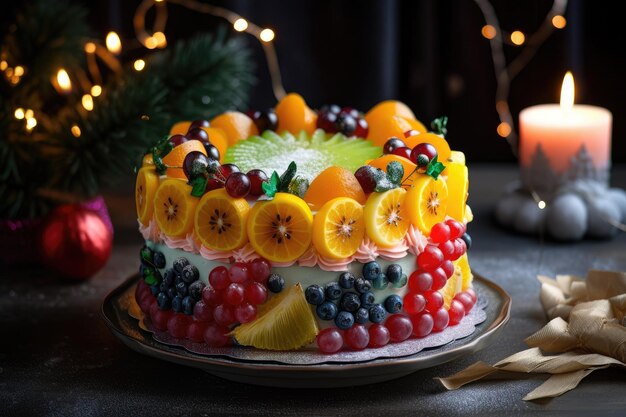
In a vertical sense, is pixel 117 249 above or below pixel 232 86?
below

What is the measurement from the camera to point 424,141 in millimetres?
1364

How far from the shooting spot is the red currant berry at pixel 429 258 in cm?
125

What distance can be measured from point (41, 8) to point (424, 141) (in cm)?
85

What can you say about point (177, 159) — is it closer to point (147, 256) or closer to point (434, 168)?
point (147, 256)

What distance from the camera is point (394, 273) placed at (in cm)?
122

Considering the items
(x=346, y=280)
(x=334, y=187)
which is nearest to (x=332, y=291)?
(x=346, y=280)

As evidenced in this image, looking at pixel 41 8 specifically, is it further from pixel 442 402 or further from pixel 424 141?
pixel 442 402

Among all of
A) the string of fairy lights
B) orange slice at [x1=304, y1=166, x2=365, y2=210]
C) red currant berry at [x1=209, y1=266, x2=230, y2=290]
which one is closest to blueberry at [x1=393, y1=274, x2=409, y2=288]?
orange slice at [x1=304, y1=166, x2=365, y2=210]

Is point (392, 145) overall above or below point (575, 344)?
above

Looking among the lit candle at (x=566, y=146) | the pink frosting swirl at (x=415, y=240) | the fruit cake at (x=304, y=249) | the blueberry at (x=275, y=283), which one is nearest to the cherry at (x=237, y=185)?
the fruit cake at (x=304, y=249)

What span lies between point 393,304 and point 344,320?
0.07m

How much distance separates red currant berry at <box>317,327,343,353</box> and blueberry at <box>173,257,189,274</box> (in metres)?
0.20

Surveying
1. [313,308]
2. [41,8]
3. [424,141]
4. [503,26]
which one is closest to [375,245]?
[313,308]

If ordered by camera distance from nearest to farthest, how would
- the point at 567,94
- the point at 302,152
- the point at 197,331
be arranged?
the point at 197,331
the point at 302,152
the point at 567,94
